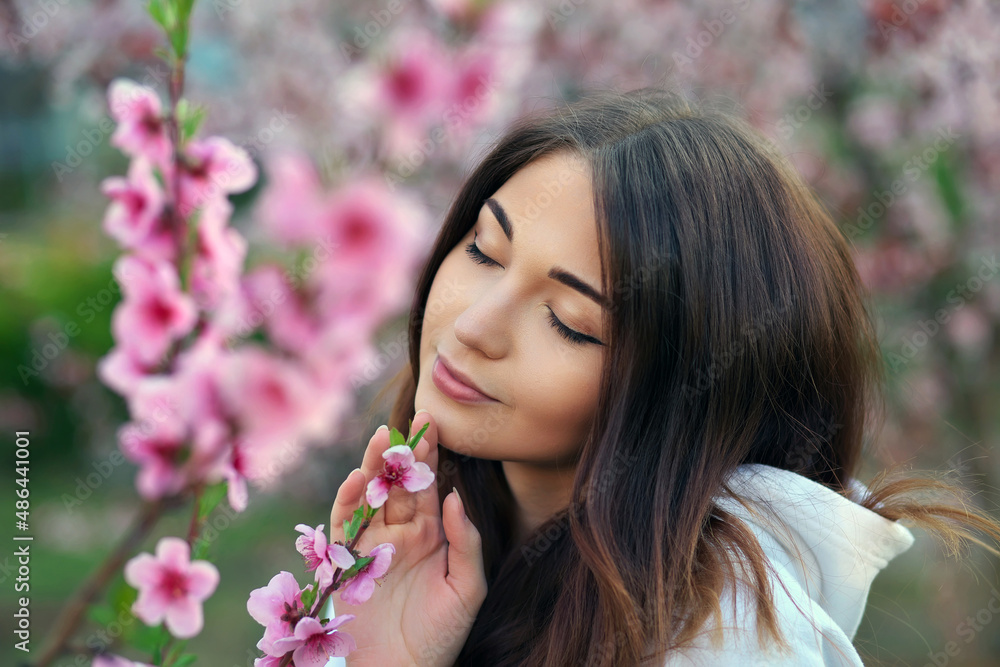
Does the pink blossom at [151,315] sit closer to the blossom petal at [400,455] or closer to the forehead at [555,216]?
the blossom petal at [400,455]

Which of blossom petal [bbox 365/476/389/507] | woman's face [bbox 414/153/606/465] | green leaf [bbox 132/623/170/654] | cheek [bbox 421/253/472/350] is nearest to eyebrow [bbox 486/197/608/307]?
woman's face [bbox 414/153/606/465]

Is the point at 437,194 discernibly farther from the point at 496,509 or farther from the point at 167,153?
the point at 167,153

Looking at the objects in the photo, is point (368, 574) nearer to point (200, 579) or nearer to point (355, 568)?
point (355, 568)

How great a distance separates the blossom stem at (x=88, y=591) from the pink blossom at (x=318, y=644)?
350mm

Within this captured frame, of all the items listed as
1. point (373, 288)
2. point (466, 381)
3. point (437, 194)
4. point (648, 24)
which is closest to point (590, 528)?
point (466, 381)

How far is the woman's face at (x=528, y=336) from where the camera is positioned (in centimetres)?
109

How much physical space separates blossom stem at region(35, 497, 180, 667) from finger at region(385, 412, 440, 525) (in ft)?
2.41

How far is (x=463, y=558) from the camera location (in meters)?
1.24

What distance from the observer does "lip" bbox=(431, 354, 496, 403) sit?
1.12 m

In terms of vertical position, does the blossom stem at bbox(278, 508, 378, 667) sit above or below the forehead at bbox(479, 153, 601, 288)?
below

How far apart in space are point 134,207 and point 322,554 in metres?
0.45

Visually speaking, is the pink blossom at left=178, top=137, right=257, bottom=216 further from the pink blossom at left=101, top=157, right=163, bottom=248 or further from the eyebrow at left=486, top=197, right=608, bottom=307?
the eyebrow at left=486, top=197, right=608, bottom=307

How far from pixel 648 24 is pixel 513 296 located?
2.46 m

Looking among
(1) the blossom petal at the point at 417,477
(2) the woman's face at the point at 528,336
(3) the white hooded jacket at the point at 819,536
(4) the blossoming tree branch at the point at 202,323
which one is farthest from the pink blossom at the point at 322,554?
(3) the white hooded jacket at the point at 819,536
